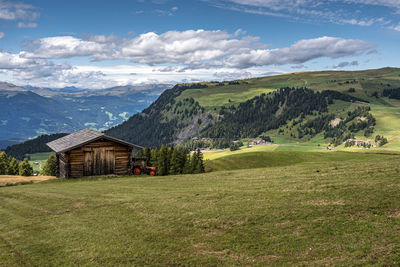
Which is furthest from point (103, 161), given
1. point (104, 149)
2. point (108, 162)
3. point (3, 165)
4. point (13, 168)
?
point (13, 168)

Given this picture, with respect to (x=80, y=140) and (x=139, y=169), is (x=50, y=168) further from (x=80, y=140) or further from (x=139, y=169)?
(x=139, y=169)

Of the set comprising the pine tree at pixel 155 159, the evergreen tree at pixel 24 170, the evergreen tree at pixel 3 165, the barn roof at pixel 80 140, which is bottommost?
the evergreen tree at pixel 24 170

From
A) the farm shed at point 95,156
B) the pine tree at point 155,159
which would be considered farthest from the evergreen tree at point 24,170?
the farm shed at point 95,156

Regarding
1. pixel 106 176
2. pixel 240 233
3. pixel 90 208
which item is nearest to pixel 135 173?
pixel 106 176

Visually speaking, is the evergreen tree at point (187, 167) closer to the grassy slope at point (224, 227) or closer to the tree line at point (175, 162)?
the tree line at point (175, 162)

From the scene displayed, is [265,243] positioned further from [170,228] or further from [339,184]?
[339,184]

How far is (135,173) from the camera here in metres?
49.8

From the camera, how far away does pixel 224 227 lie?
51.1ft

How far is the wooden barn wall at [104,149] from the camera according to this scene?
147 ft

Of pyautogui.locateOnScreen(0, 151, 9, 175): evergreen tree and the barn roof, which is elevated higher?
the barn roof

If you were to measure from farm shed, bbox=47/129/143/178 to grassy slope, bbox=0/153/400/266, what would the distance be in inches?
821

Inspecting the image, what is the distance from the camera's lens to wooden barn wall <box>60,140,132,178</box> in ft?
147

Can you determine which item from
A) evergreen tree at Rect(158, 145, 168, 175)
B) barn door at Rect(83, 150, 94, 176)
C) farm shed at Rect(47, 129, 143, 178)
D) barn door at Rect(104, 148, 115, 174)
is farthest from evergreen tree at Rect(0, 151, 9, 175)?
barn door at Rect(104, 148, 115, 174)

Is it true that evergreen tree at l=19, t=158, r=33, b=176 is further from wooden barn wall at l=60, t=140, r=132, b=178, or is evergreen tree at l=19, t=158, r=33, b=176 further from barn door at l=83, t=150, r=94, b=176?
barn door at l=83, t=150, r=94, b=176
